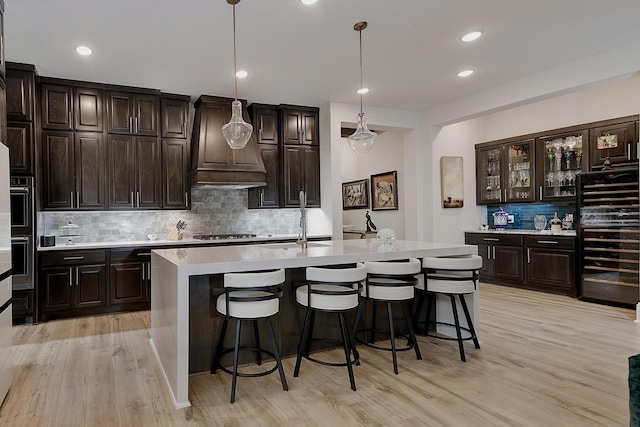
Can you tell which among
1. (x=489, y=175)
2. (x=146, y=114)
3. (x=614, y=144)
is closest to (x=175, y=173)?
(x=146, y=114)

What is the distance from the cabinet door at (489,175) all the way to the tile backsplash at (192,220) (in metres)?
3.22

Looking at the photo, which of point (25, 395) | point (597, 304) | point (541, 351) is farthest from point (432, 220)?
point (25, 395)

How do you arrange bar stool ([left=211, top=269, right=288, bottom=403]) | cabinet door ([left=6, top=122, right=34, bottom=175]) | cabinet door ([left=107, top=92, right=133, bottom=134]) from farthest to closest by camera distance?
cabinet door ([left=107, top=92, right=133, bottom=134]) < cabinet door ([left=6, top=122, right=34, bottom=175]) < bar stool ([left=211, top=269, right=288, bottom=403])

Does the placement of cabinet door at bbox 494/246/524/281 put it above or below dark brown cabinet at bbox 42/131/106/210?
below

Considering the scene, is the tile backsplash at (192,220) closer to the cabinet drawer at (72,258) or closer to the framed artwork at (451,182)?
the cabinet drawer at (72,258)

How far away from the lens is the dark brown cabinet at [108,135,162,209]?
510 cm

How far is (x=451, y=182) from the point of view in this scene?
21.7 ft

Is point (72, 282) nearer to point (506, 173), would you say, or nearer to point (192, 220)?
point (192, 220)

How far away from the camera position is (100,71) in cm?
457

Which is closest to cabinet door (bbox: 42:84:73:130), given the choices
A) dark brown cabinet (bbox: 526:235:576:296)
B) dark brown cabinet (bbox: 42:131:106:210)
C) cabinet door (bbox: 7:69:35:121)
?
dark brown cabinet (bbox: 42:131:106:210)

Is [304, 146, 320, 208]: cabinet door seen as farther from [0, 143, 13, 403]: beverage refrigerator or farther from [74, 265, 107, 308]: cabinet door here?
[0, 143, 13, 403]: beverage refrigerator

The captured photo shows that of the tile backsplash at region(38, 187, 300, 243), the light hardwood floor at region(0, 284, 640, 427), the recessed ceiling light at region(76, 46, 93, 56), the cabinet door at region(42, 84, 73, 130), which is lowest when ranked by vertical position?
the light hardwood floor at region(0, 284, 640, 427)

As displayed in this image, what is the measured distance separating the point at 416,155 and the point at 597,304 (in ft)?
10.5

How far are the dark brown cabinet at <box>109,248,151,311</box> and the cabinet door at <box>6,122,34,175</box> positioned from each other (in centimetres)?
128
